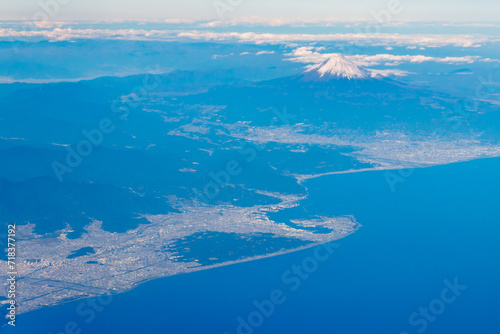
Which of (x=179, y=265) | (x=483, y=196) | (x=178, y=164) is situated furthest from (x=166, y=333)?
(x=483, y=196)

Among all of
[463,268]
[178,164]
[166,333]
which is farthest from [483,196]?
[166,333]

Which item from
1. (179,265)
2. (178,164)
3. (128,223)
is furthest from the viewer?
(178,164)

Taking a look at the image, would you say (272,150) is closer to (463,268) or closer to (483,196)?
(483,196)

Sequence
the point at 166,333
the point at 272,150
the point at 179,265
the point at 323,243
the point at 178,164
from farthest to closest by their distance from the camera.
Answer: the point at 272,150 → the point at 178,164 → the point at 323,243 → the point at 179,265 → the point at 166,333

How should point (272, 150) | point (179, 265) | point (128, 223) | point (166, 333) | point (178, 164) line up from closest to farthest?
1. point (166, 333)
2. point (179, 265)
3. point (128, 223)
4. point (178, 164)
5. point (272, 150)

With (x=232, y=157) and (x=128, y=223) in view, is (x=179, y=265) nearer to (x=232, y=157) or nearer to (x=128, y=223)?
(x=128, y=223)

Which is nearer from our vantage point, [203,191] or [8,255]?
[8,255]
